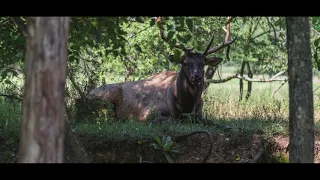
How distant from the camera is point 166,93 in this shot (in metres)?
10.9

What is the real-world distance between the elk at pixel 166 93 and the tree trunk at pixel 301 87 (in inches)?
163

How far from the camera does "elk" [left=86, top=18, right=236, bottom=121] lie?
995cm

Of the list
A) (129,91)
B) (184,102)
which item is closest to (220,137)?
(184,102)

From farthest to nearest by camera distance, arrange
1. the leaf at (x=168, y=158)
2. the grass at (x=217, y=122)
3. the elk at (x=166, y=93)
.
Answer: the elk at (x=166, y=93) → the grass at (x=217, y=122) → the leaf at (x=168, y=158)

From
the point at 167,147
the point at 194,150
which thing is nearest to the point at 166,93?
the point at 194,150

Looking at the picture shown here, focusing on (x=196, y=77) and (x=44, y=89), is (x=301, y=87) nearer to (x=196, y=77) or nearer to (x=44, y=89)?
(x=44, y=89)

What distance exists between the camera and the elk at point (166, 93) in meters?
9.95

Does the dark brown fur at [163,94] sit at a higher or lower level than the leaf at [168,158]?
higher

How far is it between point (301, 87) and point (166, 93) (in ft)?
19.0

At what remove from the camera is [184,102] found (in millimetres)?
10344

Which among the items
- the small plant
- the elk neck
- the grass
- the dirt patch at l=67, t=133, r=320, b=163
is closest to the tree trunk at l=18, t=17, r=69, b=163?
the dirt patch at l=67, t=133, r=320, b=163

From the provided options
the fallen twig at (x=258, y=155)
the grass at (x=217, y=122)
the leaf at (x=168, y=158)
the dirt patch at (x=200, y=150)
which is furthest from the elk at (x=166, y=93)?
the leaf at (x=168, y=158)

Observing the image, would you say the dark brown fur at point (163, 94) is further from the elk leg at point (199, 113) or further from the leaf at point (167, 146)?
the leaf at point (167, 146)
